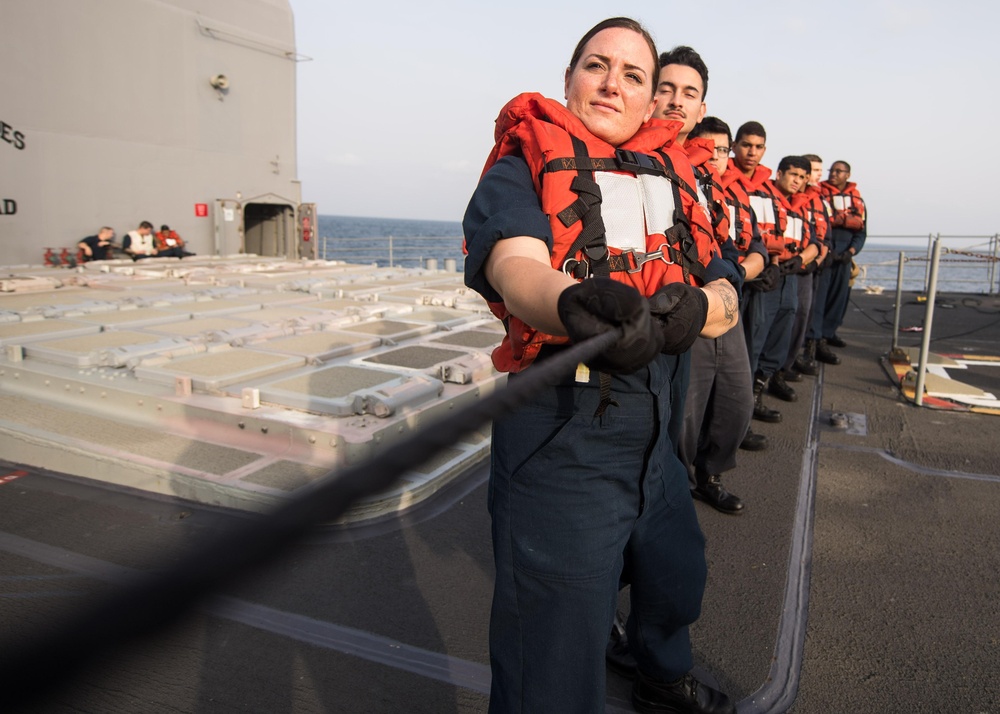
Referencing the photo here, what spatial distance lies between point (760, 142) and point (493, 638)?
14.7 ft

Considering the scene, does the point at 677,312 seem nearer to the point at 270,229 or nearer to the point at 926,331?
the point at 926,331

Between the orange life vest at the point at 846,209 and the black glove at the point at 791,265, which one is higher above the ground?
the orange life vest at the point at 846,209

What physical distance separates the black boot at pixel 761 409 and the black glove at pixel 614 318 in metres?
4.52

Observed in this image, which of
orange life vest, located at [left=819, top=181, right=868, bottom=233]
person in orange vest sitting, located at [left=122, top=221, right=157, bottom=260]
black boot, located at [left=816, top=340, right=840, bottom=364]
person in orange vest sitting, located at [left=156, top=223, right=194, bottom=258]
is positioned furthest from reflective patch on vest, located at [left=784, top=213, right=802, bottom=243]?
person in orange vest sitting, located at [left=156, top=223, right=194, bottom=258]

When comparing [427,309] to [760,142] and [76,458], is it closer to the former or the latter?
[760,142]

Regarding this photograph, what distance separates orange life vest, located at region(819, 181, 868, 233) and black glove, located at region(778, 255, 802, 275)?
12.3ft

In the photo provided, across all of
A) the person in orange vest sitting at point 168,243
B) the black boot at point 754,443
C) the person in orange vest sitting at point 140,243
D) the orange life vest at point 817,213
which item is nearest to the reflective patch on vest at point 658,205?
the black boot at point 754,443

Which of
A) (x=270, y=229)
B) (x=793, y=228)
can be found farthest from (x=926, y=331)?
(x=270, y=229)

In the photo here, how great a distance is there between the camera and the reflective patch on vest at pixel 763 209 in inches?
216

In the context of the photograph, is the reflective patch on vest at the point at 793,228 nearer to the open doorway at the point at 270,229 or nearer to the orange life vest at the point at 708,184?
the orange life vest at the point at 708,184

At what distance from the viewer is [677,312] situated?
1.62 meters

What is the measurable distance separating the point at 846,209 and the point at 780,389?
3766 mm

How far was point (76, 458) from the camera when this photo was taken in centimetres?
383

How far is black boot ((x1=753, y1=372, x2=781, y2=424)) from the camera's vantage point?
561 centimetres
